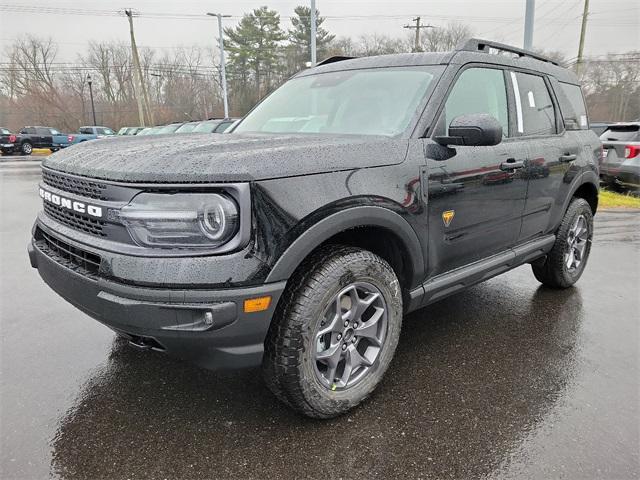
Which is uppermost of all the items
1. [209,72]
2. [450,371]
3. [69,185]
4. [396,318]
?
[209,72]

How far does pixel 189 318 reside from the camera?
6.14 ft

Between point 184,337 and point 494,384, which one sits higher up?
point 184,337

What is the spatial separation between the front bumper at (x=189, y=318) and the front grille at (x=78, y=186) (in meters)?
0.38

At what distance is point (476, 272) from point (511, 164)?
782 millimetres

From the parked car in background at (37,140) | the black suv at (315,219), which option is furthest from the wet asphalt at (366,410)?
the parked car in background at (37,140)

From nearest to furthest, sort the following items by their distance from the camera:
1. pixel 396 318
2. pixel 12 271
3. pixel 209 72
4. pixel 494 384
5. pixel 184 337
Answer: pixel 184 337 → pixel 396 318 → pixel 494 384 → pixel 12 271 → pixel 209 72

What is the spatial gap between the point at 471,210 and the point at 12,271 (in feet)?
15.4

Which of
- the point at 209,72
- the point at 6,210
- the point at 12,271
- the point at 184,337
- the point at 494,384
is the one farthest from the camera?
the point at 209,72

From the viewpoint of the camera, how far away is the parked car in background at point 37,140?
2877 centimetres

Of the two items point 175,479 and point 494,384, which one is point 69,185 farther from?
point 494,384

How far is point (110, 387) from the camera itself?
2.70 metres

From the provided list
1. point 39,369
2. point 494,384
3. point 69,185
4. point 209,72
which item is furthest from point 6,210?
point 209,72

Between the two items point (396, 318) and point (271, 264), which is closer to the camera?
point (271, 264)

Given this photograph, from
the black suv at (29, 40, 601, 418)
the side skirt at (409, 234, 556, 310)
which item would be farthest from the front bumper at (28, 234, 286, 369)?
the side skirt at (409, 234, 556, 310)
